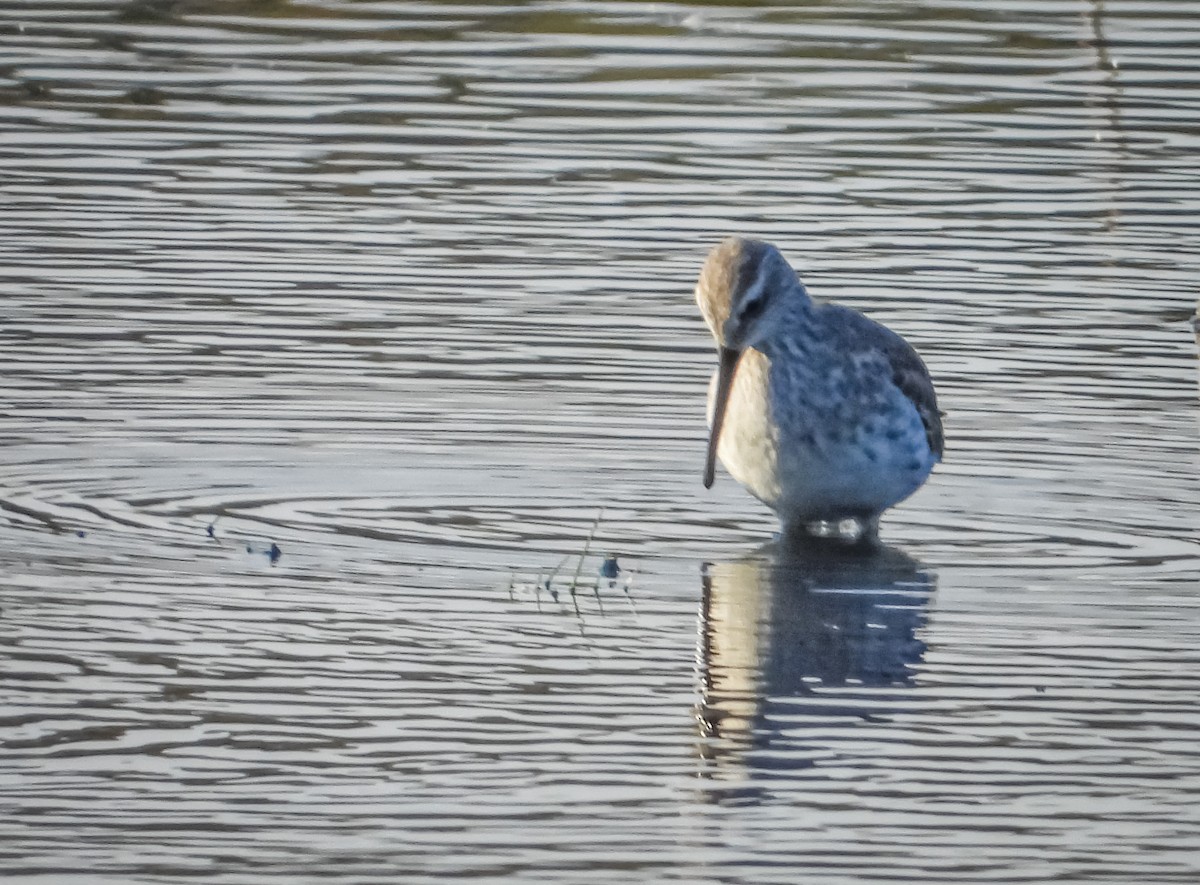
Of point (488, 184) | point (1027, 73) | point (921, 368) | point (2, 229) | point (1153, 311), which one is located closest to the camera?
point (921, 368)

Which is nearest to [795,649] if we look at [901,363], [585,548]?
[585,548]

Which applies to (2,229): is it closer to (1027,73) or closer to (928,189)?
(928,189)

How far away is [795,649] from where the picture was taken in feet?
29.5

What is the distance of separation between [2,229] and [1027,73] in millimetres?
8716

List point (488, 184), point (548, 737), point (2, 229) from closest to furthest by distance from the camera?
point (548, 737), point (2, 229), point (488, 184)

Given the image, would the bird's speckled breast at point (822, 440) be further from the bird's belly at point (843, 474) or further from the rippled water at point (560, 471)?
the rippled water at point (560, 471)

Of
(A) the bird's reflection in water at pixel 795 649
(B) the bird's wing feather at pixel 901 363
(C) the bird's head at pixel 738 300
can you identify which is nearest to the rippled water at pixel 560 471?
(A) the bird's reflection in water at pixel 795 649

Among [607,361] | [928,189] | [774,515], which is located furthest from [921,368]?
[928,189]

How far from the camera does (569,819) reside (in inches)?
286

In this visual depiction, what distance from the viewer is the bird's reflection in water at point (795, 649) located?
311 inches

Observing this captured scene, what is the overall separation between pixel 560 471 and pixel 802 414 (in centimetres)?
140

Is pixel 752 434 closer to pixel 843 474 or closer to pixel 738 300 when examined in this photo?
pixel 843 474

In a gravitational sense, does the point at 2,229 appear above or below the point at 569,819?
above

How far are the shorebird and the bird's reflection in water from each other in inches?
9.8
